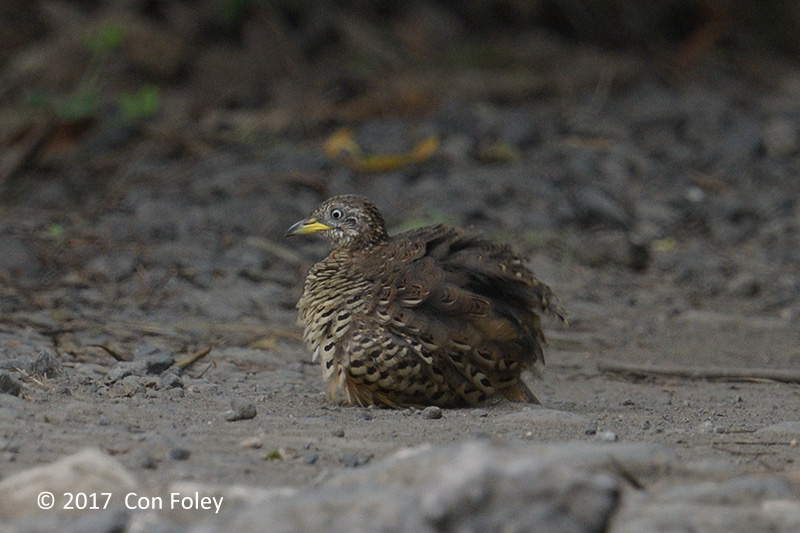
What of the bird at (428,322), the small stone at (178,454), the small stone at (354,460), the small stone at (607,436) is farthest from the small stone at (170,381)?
the small stone at (607,436)

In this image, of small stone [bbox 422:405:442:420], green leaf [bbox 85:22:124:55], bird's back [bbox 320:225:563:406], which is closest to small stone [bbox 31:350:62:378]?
bird's back [bbox 320:225:563:406]

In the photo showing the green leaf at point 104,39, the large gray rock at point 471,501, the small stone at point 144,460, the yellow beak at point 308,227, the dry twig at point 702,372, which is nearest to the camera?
the large gray rock at point 471,501

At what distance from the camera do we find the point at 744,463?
12.6ft

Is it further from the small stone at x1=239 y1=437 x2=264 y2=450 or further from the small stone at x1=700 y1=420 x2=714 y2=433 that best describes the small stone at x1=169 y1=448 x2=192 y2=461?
the small stone at x1=700 y1=420 x2=714 y2=433

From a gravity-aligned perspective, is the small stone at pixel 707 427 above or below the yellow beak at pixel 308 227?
below

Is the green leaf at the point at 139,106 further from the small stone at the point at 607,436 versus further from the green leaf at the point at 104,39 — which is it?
the small stone at the point at 607,436

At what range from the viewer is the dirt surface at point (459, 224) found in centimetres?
424

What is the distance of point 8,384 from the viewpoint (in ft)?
14.7

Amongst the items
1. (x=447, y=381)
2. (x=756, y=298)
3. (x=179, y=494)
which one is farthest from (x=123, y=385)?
(x=756, y=298)

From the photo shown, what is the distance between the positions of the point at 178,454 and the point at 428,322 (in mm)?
1485

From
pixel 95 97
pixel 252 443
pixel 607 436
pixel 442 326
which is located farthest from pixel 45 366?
pixel 95 97

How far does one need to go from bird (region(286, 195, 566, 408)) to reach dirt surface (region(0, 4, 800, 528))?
0.13m

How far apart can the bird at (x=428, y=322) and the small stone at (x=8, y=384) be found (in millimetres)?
1226

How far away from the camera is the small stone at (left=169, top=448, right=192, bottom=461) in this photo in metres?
3.71
